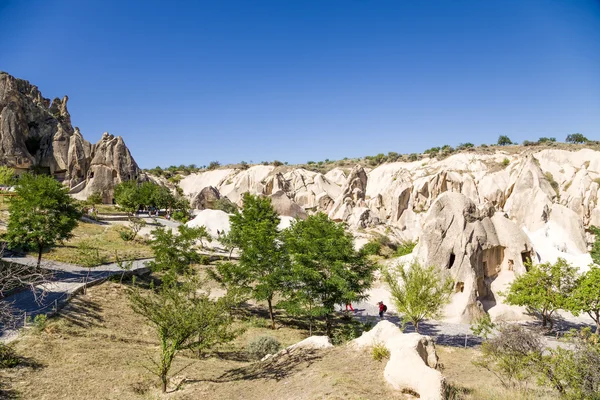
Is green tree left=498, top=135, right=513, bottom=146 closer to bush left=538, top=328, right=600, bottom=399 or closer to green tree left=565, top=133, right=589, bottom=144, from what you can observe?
green tree left=565, top=133, right=589, bottom=144

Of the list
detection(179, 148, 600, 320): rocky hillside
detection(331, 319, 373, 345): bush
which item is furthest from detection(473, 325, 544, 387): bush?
detection(179, 148, 600, 320): rocky hillside

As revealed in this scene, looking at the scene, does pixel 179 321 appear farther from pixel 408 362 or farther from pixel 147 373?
pixel 408 362

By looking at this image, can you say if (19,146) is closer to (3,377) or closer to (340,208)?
(340,208)

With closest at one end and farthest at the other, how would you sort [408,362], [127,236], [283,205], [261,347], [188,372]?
[408,362] → [188,372] → [261,347] → [127,236] → [283,205]

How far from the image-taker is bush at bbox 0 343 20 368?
12312mm

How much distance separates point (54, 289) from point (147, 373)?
12308 millimetres

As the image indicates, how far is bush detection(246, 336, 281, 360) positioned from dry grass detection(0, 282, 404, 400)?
0.47 m

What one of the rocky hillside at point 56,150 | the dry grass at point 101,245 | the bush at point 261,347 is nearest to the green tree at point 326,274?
the bush at point 261,347

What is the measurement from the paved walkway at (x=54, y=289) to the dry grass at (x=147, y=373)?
1.10m

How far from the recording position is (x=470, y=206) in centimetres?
2970

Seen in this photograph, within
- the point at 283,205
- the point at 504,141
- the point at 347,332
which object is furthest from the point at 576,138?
the point at 347,332

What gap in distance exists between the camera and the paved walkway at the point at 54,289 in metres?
15.7

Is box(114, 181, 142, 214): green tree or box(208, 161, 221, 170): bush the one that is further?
box(208, 161, 221, 170): bush

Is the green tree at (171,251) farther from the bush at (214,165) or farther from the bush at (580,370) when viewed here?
the bush at (214,165)
